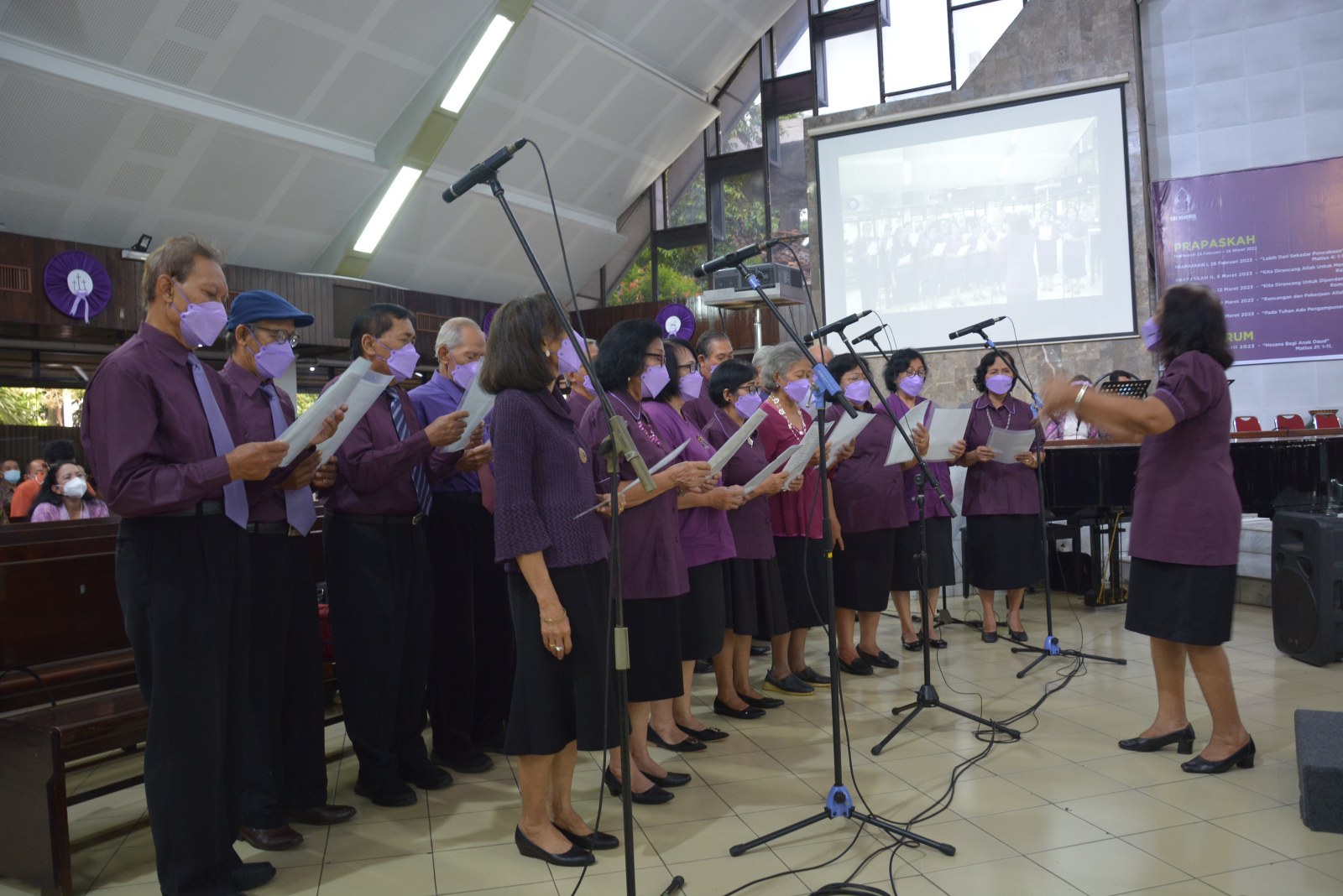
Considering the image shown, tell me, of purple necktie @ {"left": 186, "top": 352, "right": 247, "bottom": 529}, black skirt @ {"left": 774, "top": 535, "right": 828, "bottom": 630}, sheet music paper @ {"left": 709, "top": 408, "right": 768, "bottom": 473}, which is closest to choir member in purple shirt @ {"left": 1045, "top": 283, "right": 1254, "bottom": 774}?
sheet music paper @ {"left": 709, "top": 408, "right": 768, "bottom": 473}

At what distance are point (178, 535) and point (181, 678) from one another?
0.36 metres

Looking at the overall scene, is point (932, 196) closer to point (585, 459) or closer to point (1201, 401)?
point (1201, 401)

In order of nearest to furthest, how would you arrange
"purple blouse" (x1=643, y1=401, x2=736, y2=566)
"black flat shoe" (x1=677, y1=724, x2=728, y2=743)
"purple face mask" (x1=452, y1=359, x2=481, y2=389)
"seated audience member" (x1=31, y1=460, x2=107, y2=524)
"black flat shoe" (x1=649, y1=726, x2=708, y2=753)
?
"purple blouse" (x1=643, y1=401, x2=736, y2=566)
"purple face mask" (x1=452, y1=359, x2=481, y2=389)
"black flat shoe" (x1=649, y1=726, x2=708, y2=753)
"black flat shoe" (x1=677, y1=724, x2=728, y2=743)
"seated audience member" (x1=31, y1=460, x2=107, y2=524)

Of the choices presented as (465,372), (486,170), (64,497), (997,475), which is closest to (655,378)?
(465,372)

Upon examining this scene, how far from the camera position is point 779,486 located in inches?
152

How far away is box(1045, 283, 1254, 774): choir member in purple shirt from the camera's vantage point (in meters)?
3.19

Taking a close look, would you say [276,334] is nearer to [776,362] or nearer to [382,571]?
[382,571]

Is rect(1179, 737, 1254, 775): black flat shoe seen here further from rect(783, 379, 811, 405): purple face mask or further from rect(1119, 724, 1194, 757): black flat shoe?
rect(783, 379, 811, 405): purple face mask

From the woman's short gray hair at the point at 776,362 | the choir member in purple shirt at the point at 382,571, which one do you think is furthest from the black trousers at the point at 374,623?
the woman's short gray hair at the point at 776,362

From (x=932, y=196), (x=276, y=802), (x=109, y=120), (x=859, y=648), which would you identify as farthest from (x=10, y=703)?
(x=932, y=196)

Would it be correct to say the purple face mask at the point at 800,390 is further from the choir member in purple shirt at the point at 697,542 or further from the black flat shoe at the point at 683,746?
the black flat shoe at the point at 683,746

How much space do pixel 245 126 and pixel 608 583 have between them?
831 centimetres

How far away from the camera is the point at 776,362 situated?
4.55 metres

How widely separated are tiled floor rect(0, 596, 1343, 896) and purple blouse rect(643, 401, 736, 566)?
2.65ft
